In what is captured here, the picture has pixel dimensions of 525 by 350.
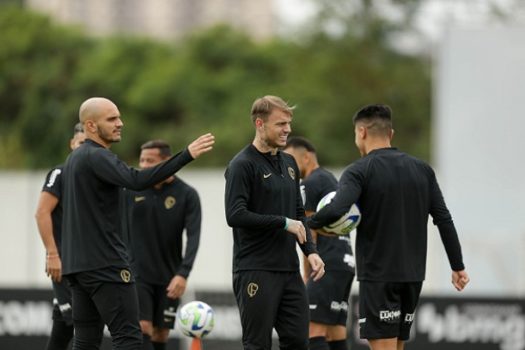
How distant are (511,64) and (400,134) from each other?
88.8 ft

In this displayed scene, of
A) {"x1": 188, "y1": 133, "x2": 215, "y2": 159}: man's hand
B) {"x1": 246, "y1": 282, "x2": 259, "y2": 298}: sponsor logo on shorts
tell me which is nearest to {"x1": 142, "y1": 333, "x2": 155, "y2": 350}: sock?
{"x1": 246, "y1": 282, "x2": 259, "y2": 298}: sponsor logo on shorts

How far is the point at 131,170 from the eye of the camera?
852 centimetres

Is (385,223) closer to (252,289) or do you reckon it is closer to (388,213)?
(388,213)

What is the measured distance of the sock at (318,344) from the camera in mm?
11008

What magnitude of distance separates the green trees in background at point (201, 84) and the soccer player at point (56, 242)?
29.8 metres

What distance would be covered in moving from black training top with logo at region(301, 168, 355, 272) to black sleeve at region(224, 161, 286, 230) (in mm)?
2111

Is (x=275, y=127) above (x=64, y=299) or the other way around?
above

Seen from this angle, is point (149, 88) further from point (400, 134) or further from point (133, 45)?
point (400, 134)

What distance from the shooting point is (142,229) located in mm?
11602

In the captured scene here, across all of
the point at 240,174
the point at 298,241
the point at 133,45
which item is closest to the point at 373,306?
the point at 298,241

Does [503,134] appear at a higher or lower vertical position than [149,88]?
lower

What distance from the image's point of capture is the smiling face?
8992 mm

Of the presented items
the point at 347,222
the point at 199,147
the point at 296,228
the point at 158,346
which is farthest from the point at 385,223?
the point at 158,346

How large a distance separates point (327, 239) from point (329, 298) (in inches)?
21.9
